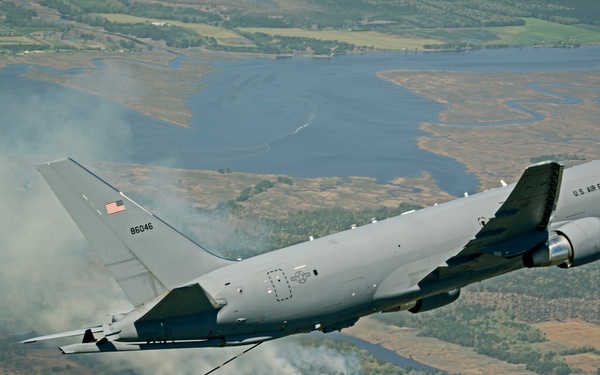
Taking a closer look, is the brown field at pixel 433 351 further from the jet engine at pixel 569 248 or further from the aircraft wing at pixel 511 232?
the aircraft wing at pixel 511 232

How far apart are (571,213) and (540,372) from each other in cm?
8034

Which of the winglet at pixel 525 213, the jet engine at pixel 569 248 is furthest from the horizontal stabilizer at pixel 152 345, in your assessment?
the jet engine at pixel 569 248

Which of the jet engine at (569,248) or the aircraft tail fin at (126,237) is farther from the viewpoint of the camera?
the jet engine at (569,248)

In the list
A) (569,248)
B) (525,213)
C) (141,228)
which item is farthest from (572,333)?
(141,228)

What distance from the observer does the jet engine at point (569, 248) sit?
68.8 metres

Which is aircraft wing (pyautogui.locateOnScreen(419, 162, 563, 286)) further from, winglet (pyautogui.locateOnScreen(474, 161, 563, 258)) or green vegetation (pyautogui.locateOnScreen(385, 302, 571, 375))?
green vegetation (pyautogui.locateOnScreen(385, 302, 571, 375))

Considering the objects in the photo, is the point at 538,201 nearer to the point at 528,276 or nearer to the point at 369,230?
the point at 369,230

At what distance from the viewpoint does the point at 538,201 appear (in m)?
65.0

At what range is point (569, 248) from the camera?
69.1m

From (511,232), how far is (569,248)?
4210 millimetres

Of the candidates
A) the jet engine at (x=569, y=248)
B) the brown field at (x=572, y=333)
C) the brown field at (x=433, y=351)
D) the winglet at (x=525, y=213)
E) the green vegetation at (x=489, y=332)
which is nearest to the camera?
the winglet at (x=525, y=213)

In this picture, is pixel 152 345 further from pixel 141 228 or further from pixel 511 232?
pixel 511 232

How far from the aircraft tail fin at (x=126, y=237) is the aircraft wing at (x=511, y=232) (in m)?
15.1

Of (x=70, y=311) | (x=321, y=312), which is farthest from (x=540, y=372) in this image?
(x=321, y=312)
